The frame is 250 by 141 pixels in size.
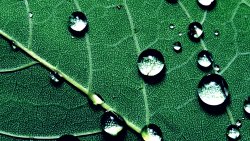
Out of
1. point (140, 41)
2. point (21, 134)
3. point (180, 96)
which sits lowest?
point (21, 134)

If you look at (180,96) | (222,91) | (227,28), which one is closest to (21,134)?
(180,96)

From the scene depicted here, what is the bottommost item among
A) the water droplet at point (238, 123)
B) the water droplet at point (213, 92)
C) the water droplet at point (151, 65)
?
Answer: the water droplet at point (238, 123)

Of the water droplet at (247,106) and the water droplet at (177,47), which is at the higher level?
the water droplet at (177,47)

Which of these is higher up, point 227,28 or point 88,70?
A: point 227,28

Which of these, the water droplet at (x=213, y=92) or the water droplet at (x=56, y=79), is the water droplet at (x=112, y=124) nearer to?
the water droplet at (x=56, y=79)

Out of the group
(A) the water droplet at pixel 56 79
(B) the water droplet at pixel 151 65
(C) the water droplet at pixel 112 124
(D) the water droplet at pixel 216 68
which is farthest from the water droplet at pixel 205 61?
(A) the water droplet at pixel 56 79

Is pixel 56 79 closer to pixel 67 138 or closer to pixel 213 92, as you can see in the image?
pixel 67 138

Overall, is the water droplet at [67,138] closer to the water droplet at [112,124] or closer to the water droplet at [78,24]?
the water droplet at [112,124]

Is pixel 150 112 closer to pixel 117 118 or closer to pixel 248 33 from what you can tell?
pixel 117 118
